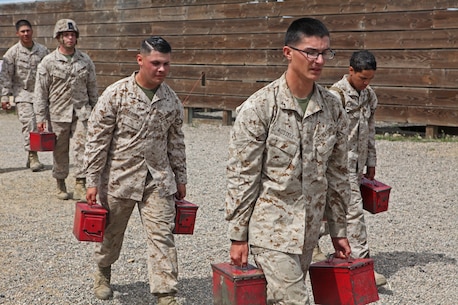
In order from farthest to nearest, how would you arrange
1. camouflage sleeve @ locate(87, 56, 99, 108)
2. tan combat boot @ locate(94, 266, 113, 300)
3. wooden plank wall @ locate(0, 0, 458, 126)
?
wooden plank wall @ locate(0, 0, 458, 126) < camouflage sleeve @ locate(87, 56, 99, 108) < tan combat boot @ locate(94, 266, 113, 300)

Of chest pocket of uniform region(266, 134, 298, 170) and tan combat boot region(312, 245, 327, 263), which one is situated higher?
chest pocket of uniform region(266, 134, 298, 170)

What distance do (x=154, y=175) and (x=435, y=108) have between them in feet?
29.0

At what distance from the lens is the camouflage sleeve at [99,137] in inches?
199

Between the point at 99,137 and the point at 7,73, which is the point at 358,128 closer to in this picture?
the point at 99,137

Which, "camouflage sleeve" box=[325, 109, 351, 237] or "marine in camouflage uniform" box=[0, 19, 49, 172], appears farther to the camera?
"marine in camouflage uniform" box=[0, 19, 49, 172]

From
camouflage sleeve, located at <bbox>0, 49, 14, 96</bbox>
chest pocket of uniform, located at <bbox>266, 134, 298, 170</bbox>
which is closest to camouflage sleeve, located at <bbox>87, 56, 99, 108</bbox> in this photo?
camouflage sleeve, located at <bbox>0, 49, 14, 96</bbox>

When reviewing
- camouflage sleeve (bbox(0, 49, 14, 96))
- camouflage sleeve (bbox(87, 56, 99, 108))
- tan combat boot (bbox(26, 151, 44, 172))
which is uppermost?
camouflage sleeve (bbox(0, 49, 14, 96))

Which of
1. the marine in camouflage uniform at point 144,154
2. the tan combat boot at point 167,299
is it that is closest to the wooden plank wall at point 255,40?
the marine in camouflage uniform at point 144,154

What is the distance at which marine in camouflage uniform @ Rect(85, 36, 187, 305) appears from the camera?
5004 millimetres

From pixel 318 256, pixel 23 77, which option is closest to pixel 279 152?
pixel 318 256

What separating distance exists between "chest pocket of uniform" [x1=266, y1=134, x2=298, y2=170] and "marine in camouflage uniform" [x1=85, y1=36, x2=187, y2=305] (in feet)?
4.82

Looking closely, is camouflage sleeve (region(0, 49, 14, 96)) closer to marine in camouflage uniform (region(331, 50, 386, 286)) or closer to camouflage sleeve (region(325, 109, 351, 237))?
marine in camouflage uniform (region(331, 50, 386, 286))

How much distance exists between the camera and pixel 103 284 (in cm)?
547

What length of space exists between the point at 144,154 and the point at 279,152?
5.13 ft
